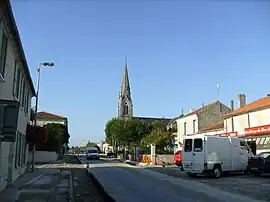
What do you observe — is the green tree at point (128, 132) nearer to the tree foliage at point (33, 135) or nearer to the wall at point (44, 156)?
the wall at point (44, 156)

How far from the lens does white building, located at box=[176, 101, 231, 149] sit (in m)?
51.8

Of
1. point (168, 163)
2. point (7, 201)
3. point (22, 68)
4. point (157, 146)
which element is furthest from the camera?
point (157, 146)

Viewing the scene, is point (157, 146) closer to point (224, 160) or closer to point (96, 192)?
point (224, 160)

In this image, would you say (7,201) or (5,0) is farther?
(7,201)

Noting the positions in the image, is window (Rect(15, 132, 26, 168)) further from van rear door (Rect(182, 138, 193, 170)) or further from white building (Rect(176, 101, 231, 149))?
white building (Rect(176, 101, 231, 149))

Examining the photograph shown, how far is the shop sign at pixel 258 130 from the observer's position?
102 feet

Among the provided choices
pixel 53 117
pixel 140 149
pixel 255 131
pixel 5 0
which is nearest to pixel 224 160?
pixel 255 131

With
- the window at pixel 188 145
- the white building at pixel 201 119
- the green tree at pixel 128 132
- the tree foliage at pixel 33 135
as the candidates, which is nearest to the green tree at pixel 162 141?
the white building at pixel 201 119

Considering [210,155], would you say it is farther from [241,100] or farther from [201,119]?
[201,119]

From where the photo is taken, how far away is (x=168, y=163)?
144ft

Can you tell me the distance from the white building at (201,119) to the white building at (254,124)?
10.2m

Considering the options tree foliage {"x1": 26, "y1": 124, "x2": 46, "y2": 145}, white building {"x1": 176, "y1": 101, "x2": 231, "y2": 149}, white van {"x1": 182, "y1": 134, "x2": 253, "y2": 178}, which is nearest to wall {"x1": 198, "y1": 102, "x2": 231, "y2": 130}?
white building {"x1": 176, "y1": 101, "x2": 231, "y2": 149}

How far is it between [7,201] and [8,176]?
15.0 ft

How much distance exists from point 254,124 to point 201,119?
1664 centimetres
